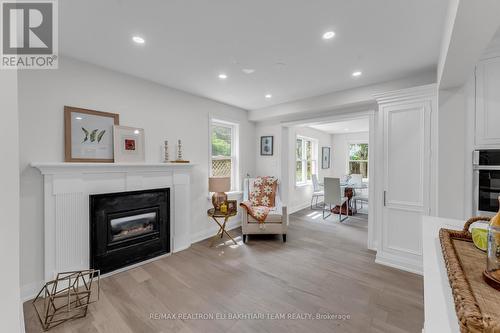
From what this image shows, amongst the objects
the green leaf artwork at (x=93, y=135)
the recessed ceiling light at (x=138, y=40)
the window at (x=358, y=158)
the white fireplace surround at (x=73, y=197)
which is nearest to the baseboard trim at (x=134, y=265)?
the white fireplace surround at (x=73, y=197)

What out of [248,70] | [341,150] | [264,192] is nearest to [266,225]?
[264,192]

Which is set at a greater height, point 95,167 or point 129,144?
point 129,144

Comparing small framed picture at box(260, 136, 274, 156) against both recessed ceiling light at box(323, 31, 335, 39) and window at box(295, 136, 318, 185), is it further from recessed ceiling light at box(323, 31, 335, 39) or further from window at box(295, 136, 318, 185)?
recessed ceiling light at box(323, 31, 335, 39)

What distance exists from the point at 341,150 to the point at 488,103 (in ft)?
19.1

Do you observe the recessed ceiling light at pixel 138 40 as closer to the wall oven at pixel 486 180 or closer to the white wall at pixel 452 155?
the white wall at pixel 452 155

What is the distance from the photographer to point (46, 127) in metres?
2.24

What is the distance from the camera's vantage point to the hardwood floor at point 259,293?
5.82 feet

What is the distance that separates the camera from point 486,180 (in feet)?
6.49

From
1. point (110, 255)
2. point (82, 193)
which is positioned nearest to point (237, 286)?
point (110, 255)

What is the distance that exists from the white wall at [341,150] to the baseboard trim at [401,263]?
16.6 feet

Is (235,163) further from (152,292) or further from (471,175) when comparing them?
(471,175)

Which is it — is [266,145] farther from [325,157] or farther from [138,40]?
[325,157]

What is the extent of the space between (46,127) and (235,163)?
9.75 feet

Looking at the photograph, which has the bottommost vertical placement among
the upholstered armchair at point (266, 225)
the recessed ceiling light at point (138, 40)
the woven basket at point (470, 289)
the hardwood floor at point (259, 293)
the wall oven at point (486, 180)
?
the hardwood floor at point (259, 293)
